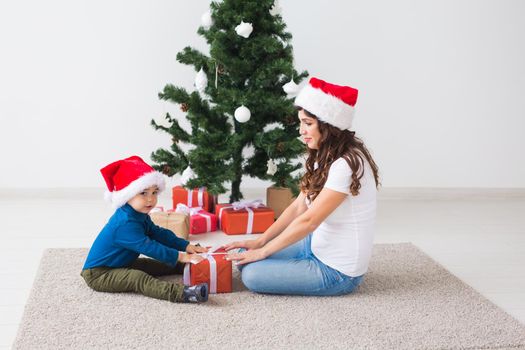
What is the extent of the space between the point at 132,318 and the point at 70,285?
1.52 ft

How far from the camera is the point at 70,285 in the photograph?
8.93ft

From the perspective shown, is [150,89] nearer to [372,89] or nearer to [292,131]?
[292,131]

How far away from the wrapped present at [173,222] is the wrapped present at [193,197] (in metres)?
0.38

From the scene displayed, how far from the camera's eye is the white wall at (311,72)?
13.6 ft

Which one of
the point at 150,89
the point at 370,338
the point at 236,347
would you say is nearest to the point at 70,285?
the point at 236,347

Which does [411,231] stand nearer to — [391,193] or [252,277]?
[391,193]

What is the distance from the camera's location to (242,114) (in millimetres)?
3324

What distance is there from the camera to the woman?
2.46 meters

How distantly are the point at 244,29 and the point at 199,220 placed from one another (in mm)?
1032

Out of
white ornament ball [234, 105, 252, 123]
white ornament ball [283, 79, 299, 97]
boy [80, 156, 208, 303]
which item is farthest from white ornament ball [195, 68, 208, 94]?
boy [80, 156, 208, 303]

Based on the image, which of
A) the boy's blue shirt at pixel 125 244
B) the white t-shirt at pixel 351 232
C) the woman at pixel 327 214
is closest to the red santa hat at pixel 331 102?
the woman at pixel 327 214

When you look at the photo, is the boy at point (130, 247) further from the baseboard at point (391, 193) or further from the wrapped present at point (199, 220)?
the baseboard at point (391, 193)

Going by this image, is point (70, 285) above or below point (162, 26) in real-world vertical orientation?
below

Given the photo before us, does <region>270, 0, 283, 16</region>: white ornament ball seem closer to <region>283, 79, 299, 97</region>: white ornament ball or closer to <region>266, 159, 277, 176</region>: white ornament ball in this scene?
<region>283, 79, 299, 97</region>: white ornament ball
